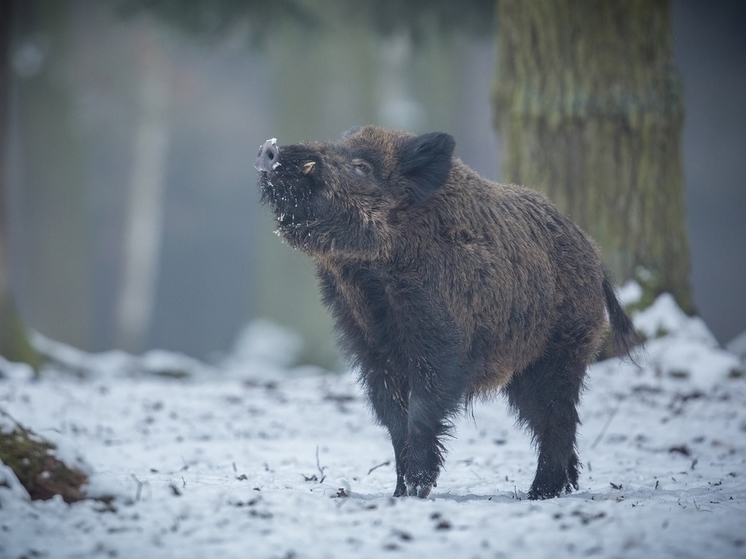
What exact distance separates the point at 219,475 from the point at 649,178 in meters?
5.55

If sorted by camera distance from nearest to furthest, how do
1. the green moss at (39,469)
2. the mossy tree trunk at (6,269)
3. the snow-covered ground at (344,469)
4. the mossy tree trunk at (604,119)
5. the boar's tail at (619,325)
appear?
1. the snow-covered ground at (344,469)
2. the green moss at (39,469)
3. the boar's tail at (619,325)
4. the mossy tree trunk at (604,119)
5. the mossy tree trunk at (6,269)

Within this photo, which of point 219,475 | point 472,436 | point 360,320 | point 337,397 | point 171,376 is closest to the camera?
point 360,320

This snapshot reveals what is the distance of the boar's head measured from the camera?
15.8 ft

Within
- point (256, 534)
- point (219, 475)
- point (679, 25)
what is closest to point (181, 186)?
point (679, 25)

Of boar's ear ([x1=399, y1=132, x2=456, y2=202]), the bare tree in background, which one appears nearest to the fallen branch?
boar's ear ([x1=399, y1=132, x2=456, y2=202])

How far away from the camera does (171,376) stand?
11.3 m

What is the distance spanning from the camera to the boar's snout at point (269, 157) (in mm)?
4691

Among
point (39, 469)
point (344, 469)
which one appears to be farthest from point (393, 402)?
point (39, 469)

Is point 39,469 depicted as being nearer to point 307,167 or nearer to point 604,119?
point 307,167

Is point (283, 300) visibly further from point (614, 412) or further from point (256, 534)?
point (256, 534)

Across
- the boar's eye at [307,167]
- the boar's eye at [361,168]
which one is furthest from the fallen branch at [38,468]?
the boar's eye at [361,168]

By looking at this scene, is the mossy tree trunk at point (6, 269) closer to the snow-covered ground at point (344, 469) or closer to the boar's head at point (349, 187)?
the snow-covered ground at point (344, 469)

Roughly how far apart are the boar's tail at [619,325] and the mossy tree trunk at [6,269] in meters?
6.99

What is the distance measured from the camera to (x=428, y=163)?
5047 millimetres
